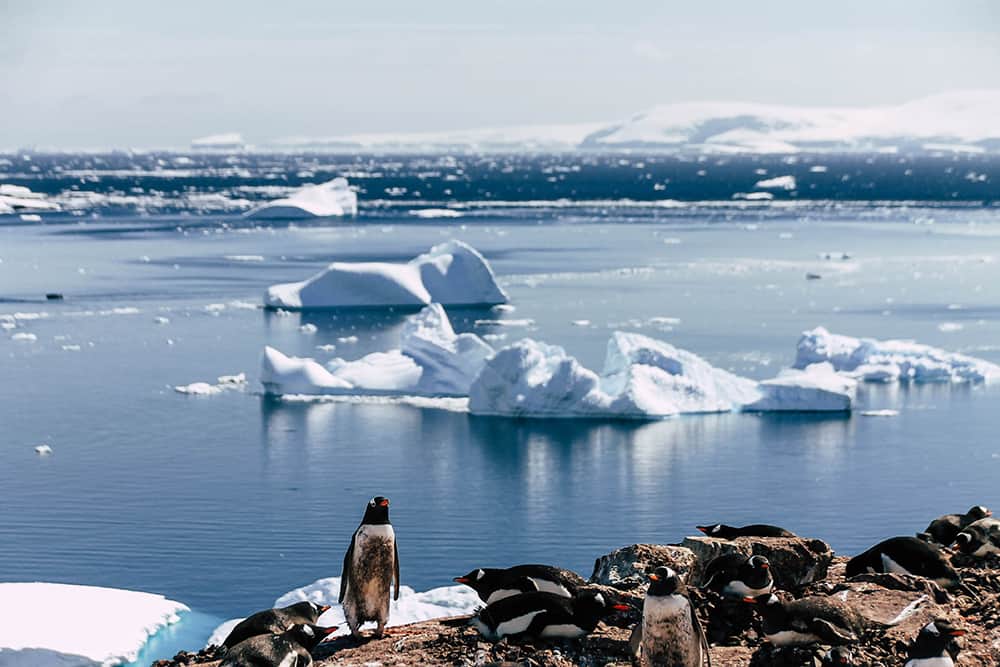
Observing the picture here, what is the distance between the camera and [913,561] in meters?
9.75

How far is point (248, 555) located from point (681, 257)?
35.7 metres

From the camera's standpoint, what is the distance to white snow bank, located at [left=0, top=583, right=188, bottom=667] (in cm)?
1164

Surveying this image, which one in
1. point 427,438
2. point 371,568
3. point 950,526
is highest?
point 371,568

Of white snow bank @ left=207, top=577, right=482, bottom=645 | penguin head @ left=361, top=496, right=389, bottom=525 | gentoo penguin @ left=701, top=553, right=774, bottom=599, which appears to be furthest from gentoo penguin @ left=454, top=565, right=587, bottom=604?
white snow bank @ left=207, top=577, right=482, bottom=645

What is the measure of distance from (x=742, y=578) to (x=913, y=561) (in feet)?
5.62

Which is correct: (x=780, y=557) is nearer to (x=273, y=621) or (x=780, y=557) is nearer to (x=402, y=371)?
(x=273, y=621)

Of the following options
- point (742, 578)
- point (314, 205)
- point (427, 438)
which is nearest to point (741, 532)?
point (742, 578)

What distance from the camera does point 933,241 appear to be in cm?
5684

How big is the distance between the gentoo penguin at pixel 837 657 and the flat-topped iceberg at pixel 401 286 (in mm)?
28798

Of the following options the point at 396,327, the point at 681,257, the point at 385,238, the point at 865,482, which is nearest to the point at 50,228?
the point at 385,238

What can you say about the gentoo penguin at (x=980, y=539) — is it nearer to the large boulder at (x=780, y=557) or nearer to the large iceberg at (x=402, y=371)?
the large boulder at (x=780, y=557)

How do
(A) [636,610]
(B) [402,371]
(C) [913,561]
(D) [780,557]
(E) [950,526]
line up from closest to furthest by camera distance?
(A) [636,610], (D) [780,557], (C) [913,561], (E) [950,526], (B) [402,371]

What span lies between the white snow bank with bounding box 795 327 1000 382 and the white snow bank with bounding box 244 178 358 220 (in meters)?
45.0

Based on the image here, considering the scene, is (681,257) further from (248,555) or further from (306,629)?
(306,629)
